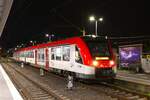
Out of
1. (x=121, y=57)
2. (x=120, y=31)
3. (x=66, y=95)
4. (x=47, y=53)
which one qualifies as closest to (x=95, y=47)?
(x=66, y=95)

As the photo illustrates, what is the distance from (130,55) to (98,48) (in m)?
14.0

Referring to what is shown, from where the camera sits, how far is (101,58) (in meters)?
18.0

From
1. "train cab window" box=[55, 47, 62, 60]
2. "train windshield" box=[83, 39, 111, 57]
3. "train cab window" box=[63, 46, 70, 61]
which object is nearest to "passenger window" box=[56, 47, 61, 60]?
"train cab window" box=[55, 47, 62, 60]

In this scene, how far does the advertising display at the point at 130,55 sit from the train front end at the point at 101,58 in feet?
39.9

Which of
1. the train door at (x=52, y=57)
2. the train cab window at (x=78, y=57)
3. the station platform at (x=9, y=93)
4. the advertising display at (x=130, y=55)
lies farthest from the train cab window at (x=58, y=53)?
the advertising display at (x=130, y=55)

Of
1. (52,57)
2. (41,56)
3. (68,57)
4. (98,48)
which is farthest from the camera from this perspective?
(41,56)

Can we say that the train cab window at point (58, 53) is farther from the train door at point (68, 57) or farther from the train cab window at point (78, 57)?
the train cab window at point (78, 57)

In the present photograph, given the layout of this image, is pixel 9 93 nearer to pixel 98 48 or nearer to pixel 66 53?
pixel 98 48

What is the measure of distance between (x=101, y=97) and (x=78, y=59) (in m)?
5.14

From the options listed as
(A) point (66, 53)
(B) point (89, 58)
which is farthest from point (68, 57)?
(B) point (89, 58)

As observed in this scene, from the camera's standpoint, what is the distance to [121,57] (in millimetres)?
33750

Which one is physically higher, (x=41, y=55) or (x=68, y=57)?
(x=41, y=55)

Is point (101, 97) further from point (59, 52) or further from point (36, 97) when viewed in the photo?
point (59, 52)

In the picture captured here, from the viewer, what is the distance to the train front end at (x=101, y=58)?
694 inches
